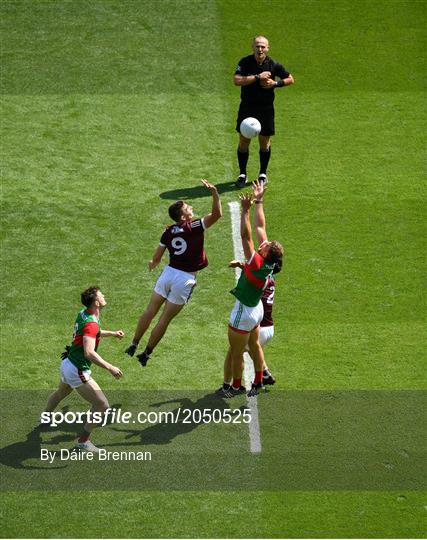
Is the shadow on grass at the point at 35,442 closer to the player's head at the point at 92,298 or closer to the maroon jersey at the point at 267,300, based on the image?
the player's head at the point at 92,298

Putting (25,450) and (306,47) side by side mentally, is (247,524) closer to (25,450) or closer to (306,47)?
(25,450)

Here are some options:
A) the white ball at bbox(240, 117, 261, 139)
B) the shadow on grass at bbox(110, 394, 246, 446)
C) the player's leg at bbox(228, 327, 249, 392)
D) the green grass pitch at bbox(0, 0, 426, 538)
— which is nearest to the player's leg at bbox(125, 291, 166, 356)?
the green grass pitch at bbox(0, 0, 426, 538)

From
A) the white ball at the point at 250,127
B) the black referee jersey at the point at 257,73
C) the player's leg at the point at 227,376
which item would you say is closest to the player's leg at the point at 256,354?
the player's leg at the point at 227,376

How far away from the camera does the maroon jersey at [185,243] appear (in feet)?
46.1

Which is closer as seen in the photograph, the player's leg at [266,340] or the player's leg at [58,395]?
the player's leg at [58,395]

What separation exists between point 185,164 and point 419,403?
656cm

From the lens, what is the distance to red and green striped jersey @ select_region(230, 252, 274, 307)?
13.2 meters

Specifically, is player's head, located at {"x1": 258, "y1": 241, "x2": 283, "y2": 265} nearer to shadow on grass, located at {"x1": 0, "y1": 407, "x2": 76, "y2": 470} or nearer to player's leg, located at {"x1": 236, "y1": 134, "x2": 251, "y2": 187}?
shadow on grass, located at {"x1": 0, "y1": 407, "x2": 76, "y2": 470}

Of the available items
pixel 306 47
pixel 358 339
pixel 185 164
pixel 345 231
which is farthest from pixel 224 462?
pixel 306 47

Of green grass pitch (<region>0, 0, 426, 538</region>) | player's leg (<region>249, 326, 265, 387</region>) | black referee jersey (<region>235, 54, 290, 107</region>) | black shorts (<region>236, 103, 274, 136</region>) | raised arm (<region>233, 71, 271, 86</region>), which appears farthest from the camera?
black shorts (<region>236, 103, 274, 136</region>)

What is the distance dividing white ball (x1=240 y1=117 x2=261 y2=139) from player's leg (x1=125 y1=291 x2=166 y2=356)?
3.97m

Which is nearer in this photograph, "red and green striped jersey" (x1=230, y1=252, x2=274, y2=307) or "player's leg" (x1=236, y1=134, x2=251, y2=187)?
"red and green striped jersey" (x1=230, y1=252, x2=274, y2=307)

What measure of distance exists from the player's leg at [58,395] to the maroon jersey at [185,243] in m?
2.13

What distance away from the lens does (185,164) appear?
61.6ft
